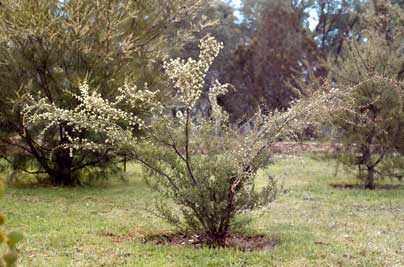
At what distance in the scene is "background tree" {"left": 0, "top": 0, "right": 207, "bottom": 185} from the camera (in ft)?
35.6

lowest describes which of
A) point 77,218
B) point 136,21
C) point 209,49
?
point 77,218

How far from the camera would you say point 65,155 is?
12.1 metres

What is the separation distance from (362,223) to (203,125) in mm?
3120

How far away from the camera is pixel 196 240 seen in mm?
6430

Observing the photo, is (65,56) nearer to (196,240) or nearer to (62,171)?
(62,171)

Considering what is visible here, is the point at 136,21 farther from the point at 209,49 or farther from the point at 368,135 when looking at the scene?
the point at 209,49

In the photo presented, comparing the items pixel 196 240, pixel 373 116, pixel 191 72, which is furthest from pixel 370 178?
pixel 191 72

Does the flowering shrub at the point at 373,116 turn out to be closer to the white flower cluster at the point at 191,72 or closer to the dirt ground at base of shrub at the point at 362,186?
the dirt ground at base of shrub at the point at 362,186

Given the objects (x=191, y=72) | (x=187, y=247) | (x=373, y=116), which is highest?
(x=191, y=72)

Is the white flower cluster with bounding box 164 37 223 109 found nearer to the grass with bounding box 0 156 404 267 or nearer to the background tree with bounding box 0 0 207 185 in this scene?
the grass with bounding box 0 156 404 267

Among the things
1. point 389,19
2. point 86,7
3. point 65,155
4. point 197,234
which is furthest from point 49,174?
point 389,19

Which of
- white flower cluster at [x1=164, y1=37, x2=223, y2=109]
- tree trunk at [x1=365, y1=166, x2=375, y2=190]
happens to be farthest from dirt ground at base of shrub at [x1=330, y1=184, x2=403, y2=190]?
white flower cluster at [x1=164, y1=37, x2=223, y2=109]

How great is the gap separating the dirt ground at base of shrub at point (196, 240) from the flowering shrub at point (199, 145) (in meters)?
0.14

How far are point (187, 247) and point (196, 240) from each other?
38cm
